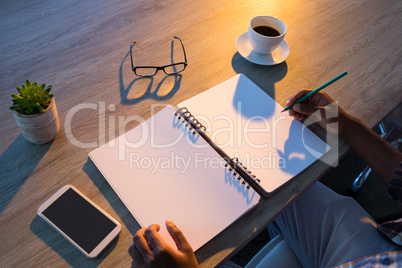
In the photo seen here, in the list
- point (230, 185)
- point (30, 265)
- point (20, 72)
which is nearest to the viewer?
point (30, 265)

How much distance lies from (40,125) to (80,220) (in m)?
0.23

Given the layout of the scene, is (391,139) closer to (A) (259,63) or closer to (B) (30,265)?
(A) (259,63)

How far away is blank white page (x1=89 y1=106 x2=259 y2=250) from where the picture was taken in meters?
0.67

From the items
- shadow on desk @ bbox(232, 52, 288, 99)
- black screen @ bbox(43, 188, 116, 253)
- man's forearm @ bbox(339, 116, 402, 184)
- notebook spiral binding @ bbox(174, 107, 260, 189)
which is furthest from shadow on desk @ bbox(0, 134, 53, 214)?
man's forearm @ bbox(339, 116, 402, 184)

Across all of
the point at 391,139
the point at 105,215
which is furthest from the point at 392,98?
the point at 105,215

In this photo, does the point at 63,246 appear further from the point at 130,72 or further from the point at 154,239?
the point at 130,72

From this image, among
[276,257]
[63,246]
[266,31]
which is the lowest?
[276,257]

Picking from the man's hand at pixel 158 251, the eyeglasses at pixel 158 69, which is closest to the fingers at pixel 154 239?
the man's hand at pixel 158 251

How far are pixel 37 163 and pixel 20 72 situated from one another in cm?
30

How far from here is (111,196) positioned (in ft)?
2.27

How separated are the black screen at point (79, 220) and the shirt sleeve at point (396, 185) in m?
0.70

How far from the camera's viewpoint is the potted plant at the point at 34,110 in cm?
66

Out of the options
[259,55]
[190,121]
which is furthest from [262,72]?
[190,121]

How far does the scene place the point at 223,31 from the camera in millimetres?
1025
